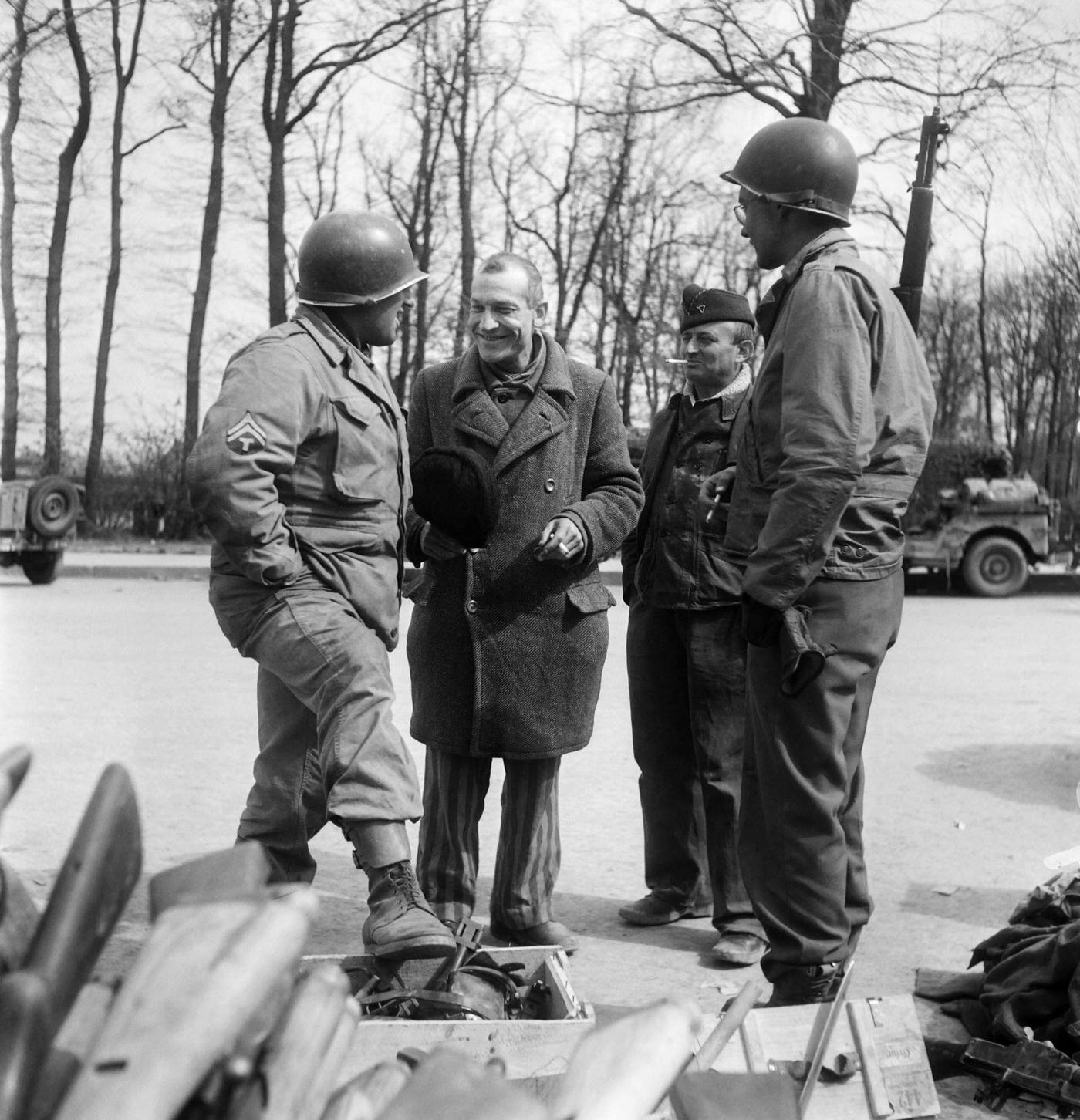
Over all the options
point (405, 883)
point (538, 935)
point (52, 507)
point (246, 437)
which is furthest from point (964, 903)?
point (52, 507)

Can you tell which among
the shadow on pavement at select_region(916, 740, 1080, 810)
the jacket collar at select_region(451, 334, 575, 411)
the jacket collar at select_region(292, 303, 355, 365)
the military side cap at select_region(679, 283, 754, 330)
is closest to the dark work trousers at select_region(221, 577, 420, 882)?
the jacket collar at select_region(292, 303, 355, 365)

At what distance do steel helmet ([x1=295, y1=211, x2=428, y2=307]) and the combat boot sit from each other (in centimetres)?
145

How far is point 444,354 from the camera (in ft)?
98.6

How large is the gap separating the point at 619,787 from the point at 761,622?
10.7 ft

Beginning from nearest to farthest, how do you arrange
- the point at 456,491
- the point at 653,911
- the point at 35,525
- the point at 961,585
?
1. the point at 456,491
2. the point at 653,911
3. the point at 35,525
4. the point at 961,585

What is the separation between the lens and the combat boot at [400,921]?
313cm

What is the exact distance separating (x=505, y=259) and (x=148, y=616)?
9.79 metres

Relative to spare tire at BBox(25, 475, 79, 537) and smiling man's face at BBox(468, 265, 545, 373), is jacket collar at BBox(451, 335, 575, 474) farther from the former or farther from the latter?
spare tire at BBox(25, 475, 79, 537)

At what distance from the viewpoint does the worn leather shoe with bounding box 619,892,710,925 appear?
445cm

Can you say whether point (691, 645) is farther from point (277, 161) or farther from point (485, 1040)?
point (277, 161)

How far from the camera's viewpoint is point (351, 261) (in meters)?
3.67

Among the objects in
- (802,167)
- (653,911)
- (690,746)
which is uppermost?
(802,167)

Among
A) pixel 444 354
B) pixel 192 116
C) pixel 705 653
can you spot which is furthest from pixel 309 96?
pixel 705 653

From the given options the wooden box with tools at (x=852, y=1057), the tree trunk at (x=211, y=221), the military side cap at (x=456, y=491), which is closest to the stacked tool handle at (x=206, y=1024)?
the wooden box with tools at (x=852, y=1057)
